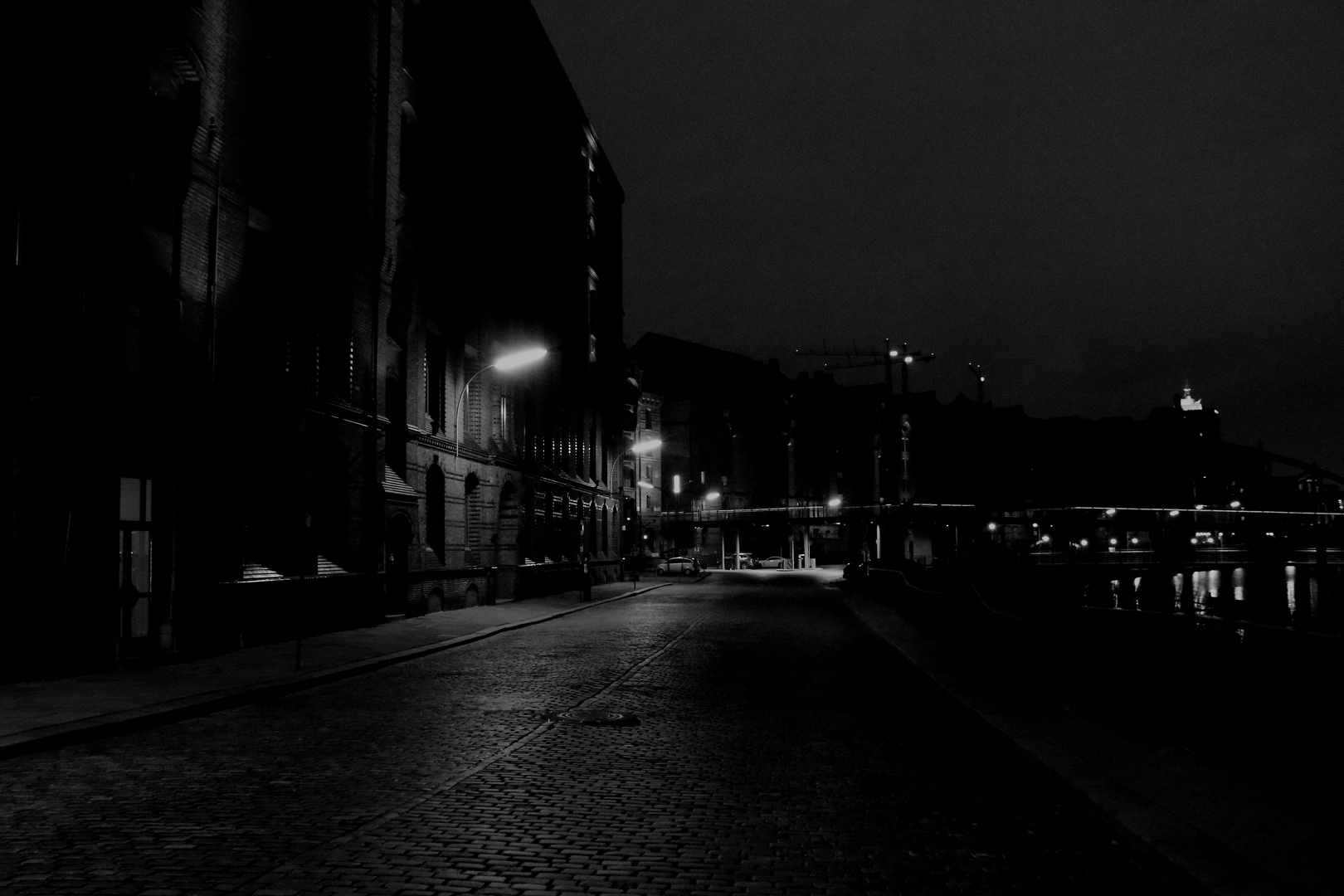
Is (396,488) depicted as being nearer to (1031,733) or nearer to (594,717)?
(594,717)

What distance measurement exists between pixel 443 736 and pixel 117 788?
10.3 feet

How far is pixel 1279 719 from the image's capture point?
7.60 metres

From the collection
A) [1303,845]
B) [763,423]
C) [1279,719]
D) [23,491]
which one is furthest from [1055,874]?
[763,423]

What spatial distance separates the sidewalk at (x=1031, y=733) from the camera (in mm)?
6160

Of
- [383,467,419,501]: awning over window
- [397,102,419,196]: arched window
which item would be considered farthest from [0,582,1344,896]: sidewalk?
[397,102,419,196]: arched window

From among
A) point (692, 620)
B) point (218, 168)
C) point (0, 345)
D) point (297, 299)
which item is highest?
point (218, 168)

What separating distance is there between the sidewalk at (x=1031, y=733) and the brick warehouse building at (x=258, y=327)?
1398mm

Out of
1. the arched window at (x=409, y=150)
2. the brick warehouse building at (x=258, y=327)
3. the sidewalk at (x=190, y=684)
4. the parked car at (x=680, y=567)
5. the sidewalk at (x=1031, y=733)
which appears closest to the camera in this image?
the sidewalk at (x=1031, y=733)

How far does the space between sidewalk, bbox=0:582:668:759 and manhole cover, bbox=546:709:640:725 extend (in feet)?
14.1

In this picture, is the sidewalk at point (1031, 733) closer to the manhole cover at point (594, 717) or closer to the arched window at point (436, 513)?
the manhole cover at point (594, 717)

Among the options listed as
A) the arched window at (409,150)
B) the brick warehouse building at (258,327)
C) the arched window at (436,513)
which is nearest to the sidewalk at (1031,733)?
Result: the brick warehouse building at (258,327)

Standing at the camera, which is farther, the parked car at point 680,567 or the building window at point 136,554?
the parked car at point 680,567

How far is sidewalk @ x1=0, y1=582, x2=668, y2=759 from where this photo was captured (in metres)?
11.0

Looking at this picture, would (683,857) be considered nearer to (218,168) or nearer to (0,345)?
(0,345)
